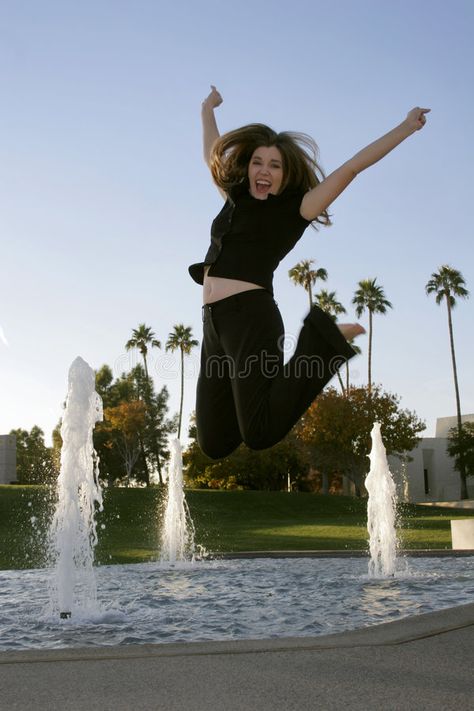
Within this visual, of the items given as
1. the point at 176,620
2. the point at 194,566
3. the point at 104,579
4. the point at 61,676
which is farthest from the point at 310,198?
the point at 194,566

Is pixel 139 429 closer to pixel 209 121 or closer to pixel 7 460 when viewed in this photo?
pixel 7 460

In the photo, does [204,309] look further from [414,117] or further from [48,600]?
[48,600]

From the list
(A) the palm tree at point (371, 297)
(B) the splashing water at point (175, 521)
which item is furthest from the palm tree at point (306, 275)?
(B) the splashing water at point (175, 521)

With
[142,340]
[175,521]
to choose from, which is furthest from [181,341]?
[175,521]

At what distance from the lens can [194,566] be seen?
501 inches

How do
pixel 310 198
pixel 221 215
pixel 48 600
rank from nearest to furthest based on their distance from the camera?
pixel 310 198
pixel 221 215
pixel 48 600

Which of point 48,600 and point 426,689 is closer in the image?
point 426,689

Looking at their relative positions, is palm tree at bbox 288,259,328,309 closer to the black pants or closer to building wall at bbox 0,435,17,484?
building wall at bbox 0,435,17,484

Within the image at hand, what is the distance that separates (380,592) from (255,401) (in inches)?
227

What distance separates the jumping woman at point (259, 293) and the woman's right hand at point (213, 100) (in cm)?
59

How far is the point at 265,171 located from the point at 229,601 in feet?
17.8

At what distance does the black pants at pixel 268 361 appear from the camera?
3732 mm

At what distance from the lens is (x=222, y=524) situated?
2770 centimetres

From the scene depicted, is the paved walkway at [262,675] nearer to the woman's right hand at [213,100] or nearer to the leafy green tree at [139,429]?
the woman's right hand at [213,100]
